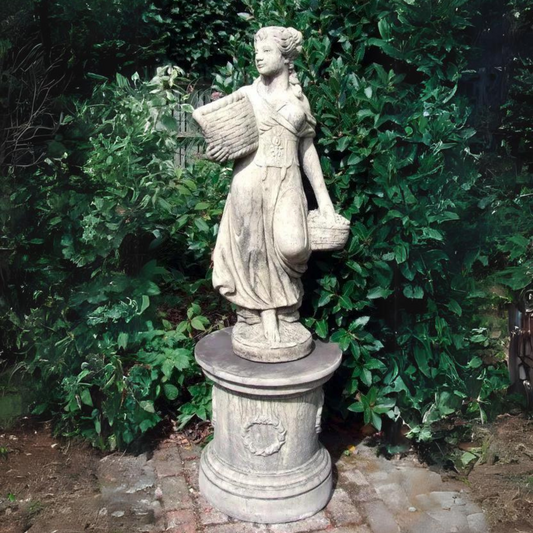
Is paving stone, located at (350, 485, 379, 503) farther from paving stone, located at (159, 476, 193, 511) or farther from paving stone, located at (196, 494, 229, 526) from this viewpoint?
paving stone, located at (159, 476, 193, 511)

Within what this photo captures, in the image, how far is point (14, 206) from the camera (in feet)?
13.5

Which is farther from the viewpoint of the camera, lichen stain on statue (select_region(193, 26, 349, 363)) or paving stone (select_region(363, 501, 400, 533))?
paving stone (select_region(363, 501, 400, 533))

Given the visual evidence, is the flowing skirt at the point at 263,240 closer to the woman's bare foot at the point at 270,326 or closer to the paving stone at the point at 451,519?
the woman's bare foot at the point at 270,326

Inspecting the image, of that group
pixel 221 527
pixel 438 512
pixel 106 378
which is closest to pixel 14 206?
pixel 106 378

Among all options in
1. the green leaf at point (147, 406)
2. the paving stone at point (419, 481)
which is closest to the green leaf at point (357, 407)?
the paving stone at point (419, 481)

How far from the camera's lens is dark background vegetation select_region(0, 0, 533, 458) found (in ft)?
11.6

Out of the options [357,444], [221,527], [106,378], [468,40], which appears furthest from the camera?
[357,444]

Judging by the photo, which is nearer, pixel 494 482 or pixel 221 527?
pixel 221 527

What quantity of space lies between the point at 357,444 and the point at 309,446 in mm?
835

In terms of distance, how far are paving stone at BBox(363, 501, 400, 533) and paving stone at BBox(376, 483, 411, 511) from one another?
5 cm

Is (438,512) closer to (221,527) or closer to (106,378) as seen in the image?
(221,527)

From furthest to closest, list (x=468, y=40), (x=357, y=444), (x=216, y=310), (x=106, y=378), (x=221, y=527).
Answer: (x=216, y=310) → (x=357, y=444) → (x=106, y=378) → (x=468, y=40) → (x=221, y=527)

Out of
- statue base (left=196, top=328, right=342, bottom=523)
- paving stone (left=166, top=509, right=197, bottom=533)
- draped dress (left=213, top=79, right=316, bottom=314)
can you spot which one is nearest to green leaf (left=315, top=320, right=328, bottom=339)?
statue base (left=196, top=328, right=342, bottom=523)

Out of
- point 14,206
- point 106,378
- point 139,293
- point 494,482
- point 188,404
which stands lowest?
point 494,482
